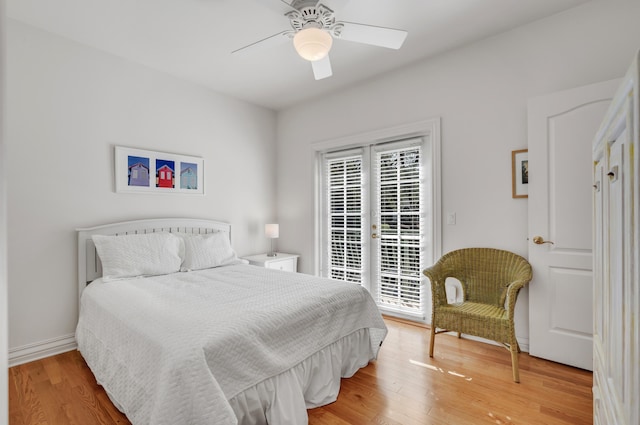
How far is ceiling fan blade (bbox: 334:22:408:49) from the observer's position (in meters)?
2.06

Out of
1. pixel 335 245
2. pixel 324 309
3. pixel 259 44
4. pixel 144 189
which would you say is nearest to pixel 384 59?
pixel 259 44

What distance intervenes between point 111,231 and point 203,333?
6.68 ft

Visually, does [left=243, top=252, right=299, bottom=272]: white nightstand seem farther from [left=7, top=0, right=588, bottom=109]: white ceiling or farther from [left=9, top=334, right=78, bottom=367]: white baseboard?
[left=7, top=0, right=588, bottom=109]: white ceiling

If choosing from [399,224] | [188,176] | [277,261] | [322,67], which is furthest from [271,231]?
[322,67]

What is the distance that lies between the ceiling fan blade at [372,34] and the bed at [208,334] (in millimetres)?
1784

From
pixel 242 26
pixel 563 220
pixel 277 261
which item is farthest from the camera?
pixel 277 261

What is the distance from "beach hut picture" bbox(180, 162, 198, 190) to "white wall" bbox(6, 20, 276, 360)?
138 mm

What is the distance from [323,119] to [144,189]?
226 centimetres

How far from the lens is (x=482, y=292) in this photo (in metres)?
2.75

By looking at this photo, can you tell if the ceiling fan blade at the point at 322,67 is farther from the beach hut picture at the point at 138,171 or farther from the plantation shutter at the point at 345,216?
the beach hut picture at the point at 138,171

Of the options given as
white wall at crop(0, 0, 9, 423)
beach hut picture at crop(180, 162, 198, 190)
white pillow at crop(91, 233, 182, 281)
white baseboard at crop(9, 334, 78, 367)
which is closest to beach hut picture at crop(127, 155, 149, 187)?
beach hut picture at crop(180, 162, 198, 190)

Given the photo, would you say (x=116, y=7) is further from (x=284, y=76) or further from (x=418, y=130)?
(x=418, y=130)

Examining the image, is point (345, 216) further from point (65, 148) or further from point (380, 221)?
point (65, 148)

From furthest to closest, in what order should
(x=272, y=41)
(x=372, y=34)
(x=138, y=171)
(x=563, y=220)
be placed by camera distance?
(x=138, y=171) → (x=563, y=220) → (x=272, y=41) → (x=372, y=34)
